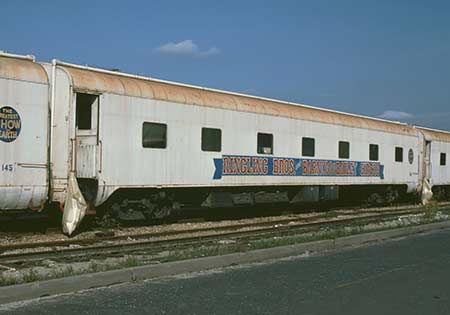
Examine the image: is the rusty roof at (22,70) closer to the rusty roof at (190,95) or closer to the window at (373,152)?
the rusty roof at (190,95)

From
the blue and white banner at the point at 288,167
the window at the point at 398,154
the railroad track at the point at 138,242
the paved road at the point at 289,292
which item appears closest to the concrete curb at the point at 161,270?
the paved road at the point at 289,292

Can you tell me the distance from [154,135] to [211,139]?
1928 millimetres

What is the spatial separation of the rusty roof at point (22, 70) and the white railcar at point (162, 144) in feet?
0.07

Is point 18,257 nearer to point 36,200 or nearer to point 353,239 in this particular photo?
point 36,200

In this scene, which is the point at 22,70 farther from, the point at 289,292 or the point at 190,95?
the point at 289,292

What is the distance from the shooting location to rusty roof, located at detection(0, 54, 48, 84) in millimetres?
11188

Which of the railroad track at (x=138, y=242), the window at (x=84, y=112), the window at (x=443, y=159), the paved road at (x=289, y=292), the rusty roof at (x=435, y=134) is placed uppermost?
the rusty roof at (x=435, y=134)

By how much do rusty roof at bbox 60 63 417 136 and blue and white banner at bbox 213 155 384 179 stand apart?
1343 millimetres

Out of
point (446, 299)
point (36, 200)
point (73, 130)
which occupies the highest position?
point (73, 130)

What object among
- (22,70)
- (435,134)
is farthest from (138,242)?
(435,134)

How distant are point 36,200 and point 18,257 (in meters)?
2.35

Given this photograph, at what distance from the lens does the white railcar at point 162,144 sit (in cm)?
1152

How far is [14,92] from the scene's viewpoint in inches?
442

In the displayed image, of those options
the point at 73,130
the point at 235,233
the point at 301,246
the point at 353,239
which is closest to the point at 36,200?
the point at 73,130
